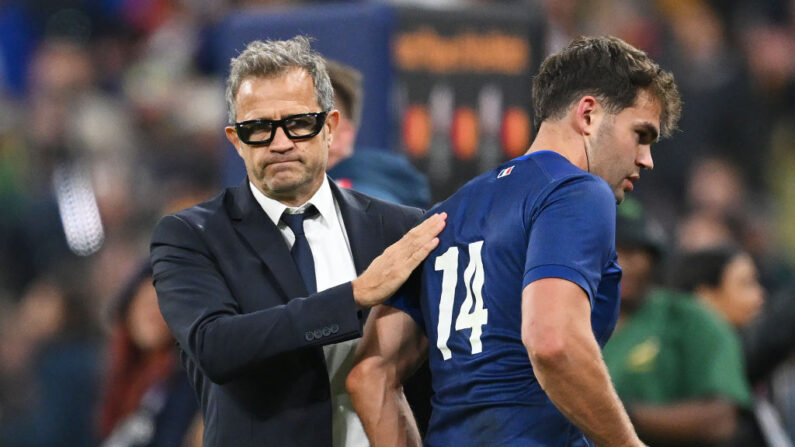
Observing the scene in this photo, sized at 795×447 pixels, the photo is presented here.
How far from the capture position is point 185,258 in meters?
3.47

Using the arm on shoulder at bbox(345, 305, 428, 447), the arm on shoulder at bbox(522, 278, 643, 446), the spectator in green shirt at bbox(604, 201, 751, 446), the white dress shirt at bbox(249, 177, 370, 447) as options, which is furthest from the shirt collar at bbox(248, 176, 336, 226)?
the spectator in green shirt at bbox(604, 201, 751, 446)

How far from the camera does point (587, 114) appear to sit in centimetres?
332

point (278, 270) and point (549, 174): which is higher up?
point (549, 174)

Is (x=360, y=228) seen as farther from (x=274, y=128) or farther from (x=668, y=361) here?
(x=668, y=361)

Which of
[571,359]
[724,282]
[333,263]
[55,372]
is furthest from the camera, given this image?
[55,372]

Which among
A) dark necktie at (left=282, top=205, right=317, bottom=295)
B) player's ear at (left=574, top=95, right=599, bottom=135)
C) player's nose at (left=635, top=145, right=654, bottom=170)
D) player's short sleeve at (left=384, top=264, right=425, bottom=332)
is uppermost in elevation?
player's ear at (left=574, top=95, right=599, bottom=135)

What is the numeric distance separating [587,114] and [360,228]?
28.9 inches

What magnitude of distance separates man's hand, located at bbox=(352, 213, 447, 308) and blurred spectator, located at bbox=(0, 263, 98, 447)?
202 inches

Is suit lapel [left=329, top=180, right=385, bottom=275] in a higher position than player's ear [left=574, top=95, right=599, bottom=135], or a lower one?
lower

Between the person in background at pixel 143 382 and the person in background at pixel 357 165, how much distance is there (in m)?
A: 1.54

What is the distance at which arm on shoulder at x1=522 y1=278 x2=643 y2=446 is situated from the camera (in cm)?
293

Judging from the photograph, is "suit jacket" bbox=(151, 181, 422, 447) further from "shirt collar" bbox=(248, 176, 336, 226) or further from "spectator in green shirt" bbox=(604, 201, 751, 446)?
"spectator in green shirt" bbox=(604, 201, 751, 446)

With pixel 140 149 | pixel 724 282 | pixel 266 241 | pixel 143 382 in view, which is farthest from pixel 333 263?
pixel 140 149

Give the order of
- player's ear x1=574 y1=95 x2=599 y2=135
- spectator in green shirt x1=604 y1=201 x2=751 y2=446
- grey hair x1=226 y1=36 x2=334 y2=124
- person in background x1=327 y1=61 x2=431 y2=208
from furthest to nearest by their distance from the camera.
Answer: spectator in green shirt x1=604 y1=201 x2=751 y2=446
person in background x1=327 y1=61 x2=431 y2=208
grey hair x1=226 y1=36 x2=334 y2=124
player's ear x1=574 y1=95 x2=599 y2=135
